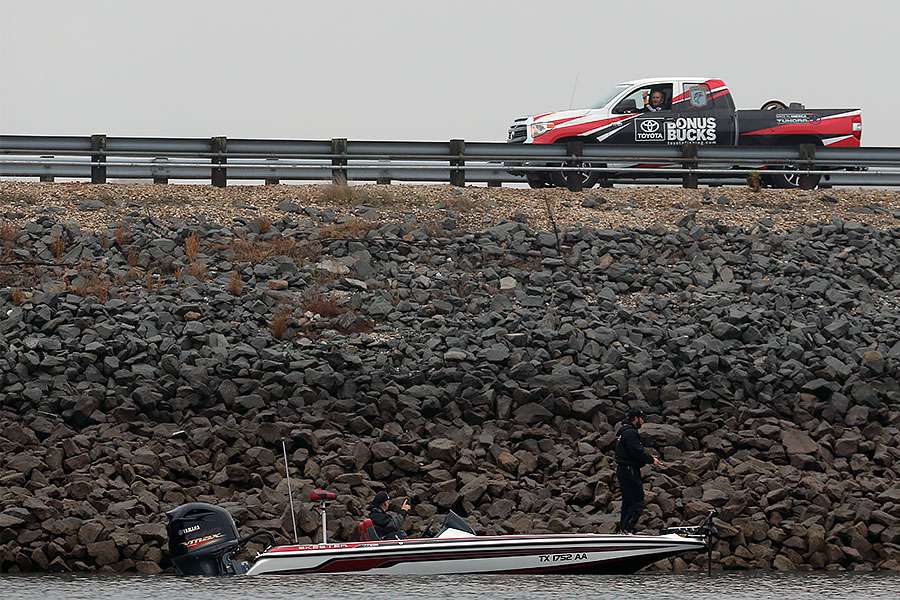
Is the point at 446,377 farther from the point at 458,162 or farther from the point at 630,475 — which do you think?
the point at 458,162

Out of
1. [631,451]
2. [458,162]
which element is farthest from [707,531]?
[458,162]

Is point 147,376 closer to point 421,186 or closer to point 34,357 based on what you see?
point 34,357

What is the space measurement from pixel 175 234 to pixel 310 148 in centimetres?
362

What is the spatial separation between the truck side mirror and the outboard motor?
15.2 meters

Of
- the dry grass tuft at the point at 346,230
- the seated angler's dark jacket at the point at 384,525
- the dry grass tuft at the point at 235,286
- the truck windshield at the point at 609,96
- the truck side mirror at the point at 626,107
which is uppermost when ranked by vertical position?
the truck windshield at the point at 609,96

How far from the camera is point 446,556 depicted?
17016 millimetres

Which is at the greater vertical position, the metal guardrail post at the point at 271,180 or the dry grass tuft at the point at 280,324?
the metal guardrail post at the point at 271,180

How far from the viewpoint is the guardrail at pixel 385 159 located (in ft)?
91.4

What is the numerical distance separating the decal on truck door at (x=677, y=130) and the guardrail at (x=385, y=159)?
3.34 feet

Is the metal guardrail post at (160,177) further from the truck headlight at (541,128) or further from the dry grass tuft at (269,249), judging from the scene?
the truck headlight at (541,128)

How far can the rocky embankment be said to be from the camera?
19188 millimetres

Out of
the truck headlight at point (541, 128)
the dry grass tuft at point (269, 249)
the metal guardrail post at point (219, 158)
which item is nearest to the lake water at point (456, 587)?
the dry grass tuft at point (269, 249)

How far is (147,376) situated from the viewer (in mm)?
21578

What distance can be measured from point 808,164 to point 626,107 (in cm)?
349
